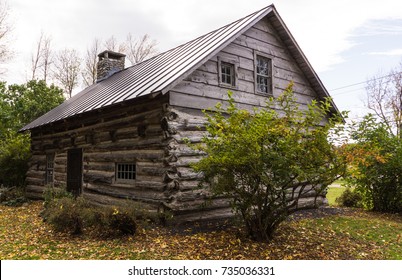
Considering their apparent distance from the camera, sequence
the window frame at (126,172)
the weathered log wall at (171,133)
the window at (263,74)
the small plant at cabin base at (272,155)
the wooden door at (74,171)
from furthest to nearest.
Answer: the wooden door at (74,171) < the window at (263,74) < the window frame at (126,172) < the weathered log wall at (171,133) < the small plant at cabin base at (272,155)

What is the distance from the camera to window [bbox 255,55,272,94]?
40.8 feet

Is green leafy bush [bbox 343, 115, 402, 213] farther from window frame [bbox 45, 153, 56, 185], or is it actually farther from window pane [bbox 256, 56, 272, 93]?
window frame [bbox 45, 153, 56, 185]

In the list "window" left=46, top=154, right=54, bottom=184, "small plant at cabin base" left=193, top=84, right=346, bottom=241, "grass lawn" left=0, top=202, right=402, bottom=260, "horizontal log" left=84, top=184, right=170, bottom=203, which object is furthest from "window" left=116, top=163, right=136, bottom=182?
"window" left=46, top=154, right=54, bottom=184

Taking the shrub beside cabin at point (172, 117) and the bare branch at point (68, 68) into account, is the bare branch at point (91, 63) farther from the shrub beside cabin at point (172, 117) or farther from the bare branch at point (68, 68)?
the shrub beside cabin at point (172, 117)

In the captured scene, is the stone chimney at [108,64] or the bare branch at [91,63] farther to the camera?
the bare branch at [91,63]

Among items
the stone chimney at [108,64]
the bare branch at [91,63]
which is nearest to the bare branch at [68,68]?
the bare branch at [91,63]

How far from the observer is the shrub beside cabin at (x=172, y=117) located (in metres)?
9.31

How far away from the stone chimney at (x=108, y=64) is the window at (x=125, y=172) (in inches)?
372

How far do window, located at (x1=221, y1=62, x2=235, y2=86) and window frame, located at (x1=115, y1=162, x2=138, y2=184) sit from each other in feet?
13.9

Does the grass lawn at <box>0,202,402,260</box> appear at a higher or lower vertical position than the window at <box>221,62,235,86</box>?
lower

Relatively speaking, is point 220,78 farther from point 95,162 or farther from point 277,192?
point 95,162

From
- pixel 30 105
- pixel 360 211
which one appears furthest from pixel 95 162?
pixel 30 105

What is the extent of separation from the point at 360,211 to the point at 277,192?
25.7 feet

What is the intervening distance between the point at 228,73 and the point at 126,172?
495cm
